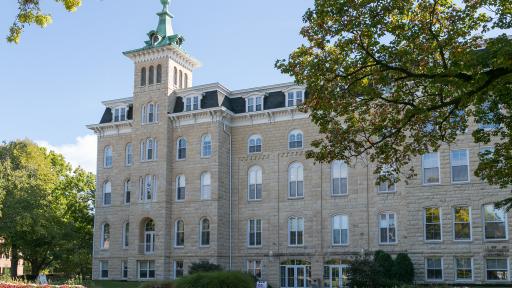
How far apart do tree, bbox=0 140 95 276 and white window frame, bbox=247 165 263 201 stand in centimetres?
1774

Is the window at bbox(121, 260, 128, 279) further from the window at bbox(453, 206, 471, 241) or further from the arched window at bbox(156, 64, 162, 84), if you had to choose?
the window at bbox(453, 206, 471, 241)

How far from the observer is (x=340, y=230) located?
43562 mm

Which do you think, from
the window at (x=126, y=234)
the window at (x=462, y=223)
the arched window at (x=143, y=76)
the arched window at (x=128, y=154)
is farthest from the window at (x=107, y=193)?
the window at (x=462, y=223)

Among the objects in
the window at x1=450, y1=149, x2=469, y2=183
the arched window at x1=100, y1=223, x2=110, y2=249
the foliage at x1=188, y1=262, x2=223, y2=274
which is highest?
the window at x1=450, y1=149, x2=469, y2=183

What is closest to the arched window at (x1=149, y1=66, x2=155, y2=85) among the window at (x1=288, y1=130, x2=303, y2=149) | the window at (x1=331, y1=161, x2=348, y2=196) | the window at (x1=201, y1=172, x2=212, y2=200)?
the window at (x1=201, y1=172, x2=212, y2=200)

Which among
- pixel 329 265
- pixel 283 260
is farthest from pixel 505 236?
pixel 283 260

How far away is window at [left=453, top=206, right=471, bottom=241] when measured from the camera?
127 feet

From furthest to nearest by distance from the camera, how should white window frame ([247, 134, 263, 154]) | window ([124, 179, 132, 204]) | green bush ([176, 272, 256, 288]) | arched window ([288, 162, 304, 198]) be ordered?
window ([124, 179, 132, 204]), white window frame ([247, 134, 263, 154]), arched window ([288, 162, 304, 198]), green bush ([176, 272, 256, 288])

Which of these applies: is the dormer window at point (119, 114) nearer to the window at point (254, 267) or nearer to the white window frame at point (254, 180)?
the white window frame at point (254, 180)

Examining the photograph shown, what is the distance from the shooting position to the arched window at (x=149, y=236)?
160 ft

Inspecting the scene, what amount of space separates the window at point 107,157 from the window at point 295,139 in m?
15.9

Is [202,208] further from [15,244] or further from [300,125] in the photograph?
[15,244]

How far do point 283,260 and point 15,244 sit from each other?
2467 centimetres

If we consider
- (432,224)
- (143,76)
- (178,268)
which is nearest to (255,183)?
(178,268)
